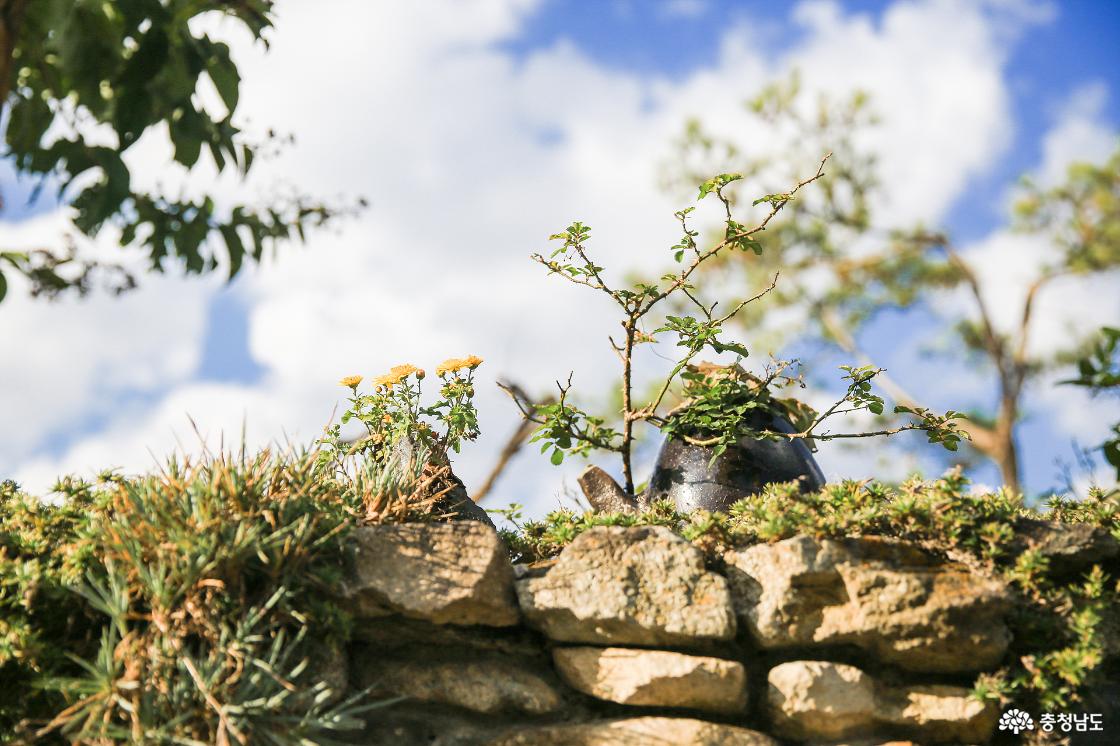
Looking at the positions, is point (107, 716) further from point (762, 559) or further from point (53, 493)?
point (762, 559)

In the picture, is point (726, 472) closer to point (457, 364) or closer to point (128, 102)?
point (457, 364)

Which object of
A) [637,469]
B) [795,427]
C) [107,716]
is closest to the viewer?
[107,716]

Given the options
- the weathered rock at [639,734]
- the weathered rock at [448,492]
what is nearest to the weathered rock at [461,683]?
the weathered rock at [639,734]

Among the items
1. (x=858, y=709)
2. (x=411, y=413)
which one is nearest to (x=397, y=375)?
(x=411, y=413)

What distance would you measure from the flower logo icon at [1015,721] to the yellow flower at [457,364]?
2831mm

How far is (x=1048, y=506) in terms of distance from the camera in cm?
492

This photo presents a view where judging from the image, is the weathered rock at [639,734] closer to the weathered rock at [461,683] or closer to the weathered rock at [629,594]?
the weathered rock at [461,683]

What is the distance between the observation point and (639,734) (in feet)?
12.0

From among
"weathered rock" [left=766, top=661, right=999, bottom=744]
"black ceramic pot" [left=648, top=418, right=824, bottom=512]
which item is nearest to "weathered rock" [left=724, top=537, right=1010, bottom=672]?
"weathered rock" [left=766, top=661, right=999, bottom=744]

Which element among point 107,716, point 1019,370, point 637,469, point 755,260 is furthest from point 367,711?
A: point 1019,370

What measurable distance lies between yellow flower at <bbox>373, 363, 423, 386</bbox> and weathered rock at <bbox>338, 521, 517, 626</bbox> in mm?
1154

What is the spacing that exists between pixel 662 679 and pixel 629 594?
0.34 meters

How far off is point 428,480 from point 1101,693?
9.73ft

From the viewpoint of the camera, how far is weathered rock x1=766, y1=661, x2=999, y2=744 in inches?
147
